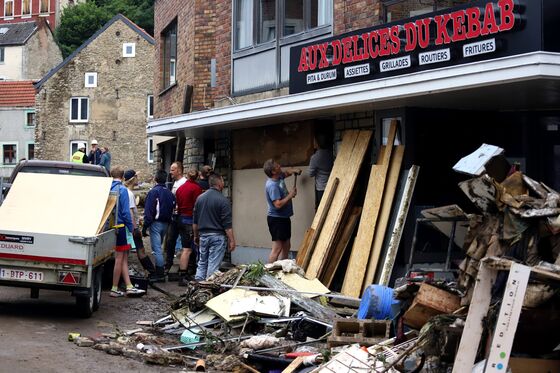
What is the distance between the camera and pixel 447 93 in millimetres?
11461

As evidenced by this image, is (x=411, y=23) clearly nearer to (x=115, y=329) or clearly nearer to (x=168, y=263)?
(x=115, y=329)

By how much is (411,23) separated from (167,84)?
13.2 meters

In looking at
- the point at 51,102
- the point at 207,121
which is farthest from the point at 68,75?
the point at 207,121

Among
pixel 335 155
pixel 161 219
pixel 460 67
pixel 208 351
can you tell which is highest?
pixel 460 67

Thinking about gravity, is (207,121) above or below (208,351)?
above

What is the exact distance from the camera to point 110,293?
14.5m

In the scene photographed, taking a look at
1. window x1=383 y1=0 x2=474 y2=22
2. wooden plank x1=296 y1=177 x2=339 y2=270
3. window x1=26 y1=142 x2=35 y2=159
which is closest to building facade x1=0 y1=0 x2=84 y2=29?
window x1=26 y1=142 x2=35 y2=159

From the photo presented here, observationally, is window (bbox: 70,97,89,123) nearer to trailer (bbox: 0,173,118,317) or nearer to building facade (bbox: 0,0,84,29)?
building facade (bbox: 0,0,84,29)

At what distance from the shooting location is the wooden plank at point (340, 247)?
1329 cm

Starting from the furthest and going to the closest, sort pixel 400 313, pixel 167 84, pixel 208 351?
1. pixel 167 84
2. pixel 208 351
3. pixel 400 313

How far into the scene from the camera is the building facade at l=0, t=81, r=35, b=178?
62.2 meters

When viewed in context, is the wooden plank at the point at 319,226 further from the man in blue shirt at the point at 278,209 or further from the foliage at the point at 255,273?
the foliage at the point at 255,273

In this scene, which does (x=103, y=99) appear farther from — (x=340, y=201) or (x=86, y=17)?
(x=340, y=201)

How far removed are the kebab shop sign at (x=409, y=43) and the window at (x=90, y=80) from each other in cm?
4209
